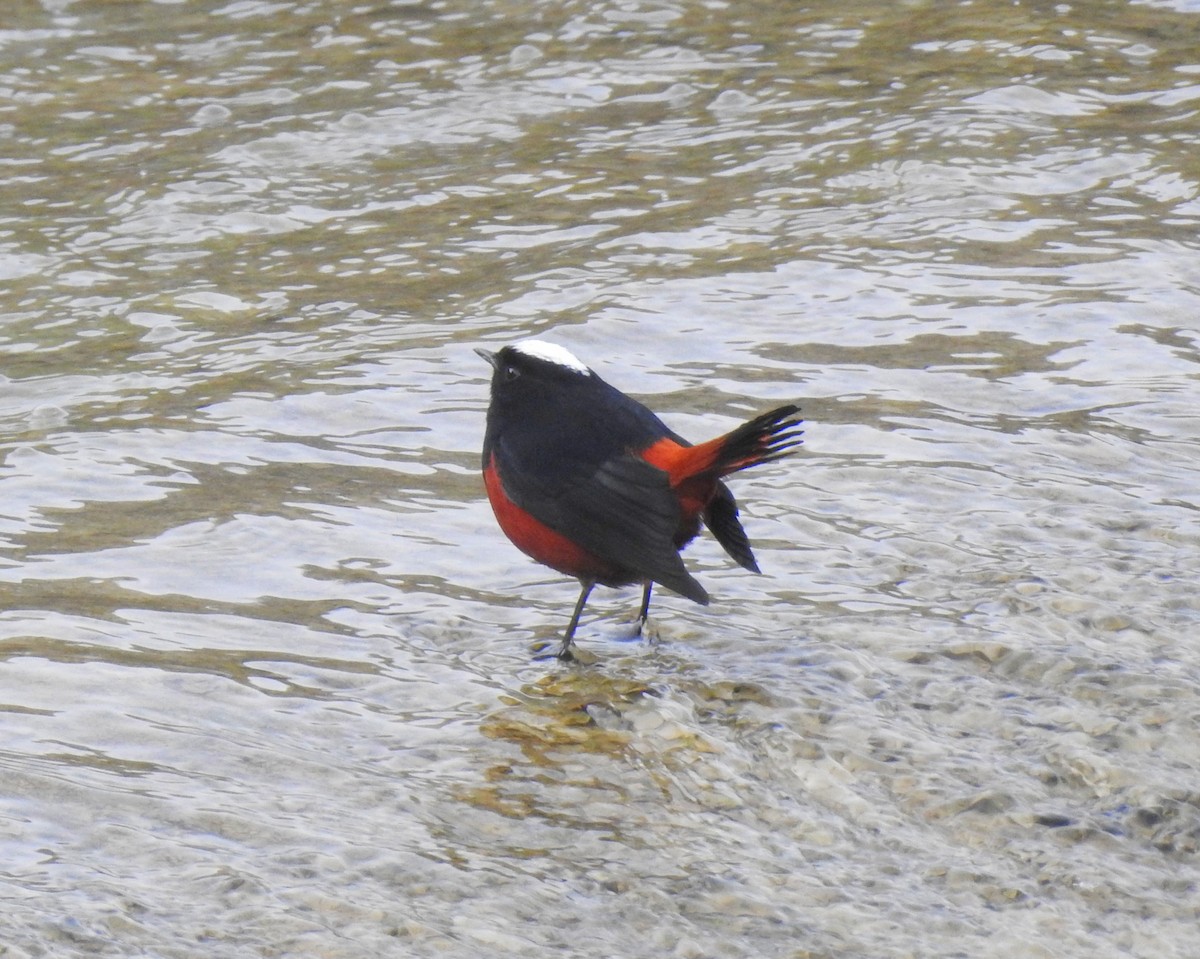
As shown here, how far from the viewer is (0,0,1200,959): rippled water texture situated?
12.4 ft

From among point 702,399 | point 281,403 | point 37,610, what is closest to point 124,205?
point 281,403

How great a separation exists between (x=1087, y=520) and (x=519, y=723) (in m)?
2.14

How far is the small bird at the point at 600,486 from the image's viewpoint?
4.77 m

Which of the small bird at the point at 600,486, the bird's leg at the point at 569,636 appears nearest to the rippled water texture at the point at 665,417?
the bird's leg at the point at 569,636

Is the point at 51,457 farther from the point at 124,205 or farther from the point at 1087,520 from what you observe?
the point at 1087,520

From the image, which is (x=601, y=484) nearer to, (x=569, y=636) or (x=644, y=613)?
(x=569, y=636)

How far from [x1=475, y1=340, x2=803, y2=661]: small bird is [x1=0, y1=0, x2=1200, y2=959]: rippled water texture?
311mm

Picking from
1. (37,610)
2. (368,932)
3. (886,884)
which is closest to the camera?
(368,932)

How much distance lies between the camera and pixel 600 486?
16.0 feet

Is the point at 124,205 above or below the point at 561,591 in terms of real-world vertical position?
above

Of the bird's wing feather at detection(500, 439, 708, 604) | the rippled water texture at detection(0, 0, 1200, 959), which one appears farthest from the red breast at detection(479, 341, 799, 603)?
the rippled water texture at detection(0, 0, 1200, 959)

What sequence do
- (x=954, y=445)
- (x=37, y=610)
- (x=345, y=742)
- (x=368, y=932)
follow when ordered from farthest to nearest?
(x=954, y=445)
(x=37, y=610)
(x=345, y=742)
(x=368, y=932)

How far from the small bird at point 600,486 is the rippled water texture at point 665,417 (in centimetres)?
31

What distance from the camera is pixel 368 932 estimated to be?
138 inches
